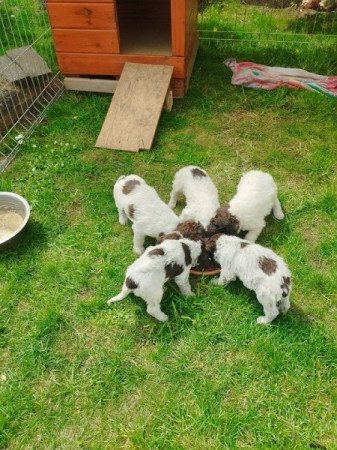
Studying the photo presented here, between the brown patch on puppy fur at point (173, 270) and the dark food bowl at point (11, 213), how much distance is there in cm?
152

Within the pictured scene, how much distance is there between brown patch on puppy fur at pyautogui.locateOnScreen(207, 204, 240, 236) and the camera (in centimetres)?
363

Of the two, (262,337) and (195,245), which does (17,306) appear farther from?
(262,337)

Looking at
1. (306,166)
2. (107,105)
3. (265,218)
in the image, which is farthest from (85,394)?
(107,105)

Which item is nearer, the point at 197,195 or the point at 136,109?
the point at 197,195

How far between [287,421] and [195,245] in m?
1.39

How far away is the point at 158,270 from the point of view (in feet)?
10.5

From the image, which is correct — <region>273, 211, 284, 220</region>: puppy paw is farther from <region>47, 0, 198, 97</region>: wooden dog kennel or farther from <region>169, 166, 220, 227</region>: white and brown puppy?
<region>47, 0, 198, 97</region>: wooden dog kennel

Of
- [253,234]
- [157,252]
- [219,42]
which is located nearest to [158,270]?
[157,252]

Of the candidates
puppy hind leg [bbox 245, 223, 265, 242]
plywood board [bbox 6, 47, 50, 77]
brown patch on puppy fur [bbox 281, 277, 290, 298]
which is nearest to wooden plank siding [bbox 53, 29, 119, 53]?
plywood board [bbox 6, 47, 50, 77]

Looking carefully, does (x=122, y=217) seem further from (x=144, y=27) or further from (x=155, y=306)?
(x=144, y=27)

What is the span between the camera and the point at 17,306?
3658 mm

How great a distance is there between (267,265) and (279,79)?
3.55 metres

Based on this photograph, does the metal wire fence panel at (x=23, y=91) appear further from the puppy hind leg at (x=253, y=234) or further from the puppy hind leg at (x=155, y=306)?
the puppy hind leg at (x=253, y=234)

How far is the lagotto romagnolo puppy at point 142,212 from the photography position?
12.1 feet
